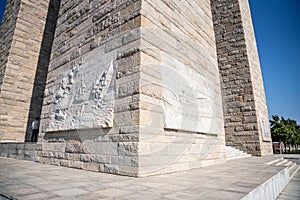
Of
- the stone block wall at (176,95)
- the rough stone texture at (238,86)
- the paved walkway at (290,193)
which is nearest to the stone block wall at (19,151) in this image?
the stone block wall at (176,95)

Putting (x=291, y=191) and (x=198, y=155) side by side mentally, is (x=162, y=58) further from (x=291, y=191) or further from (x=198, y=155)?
(x=291, y=191)

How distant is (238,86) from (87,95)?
5.84 metres

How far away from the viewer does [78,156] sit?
2.94 m

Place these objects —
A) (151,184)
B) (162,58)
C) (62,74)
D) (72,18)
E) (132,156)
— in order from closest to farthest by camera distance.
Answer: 1. (151,184)
2. (132,156)
3. (162,58)
4. (62,74)
5. (72,18)

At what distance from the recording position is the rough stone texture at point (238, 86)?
643 cm

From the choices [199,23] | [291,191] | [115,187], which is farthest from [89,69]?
[291,191]

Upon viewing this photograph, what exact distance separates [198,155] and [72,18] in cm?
381

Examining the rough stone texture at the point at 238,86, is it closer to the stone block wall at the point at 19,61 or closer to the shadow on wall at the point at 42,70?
the shadow on wall at the point at 42,70

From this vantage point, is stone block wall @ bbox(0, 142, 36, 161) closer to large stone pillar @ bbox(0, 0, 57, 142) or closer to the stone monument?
the stone monument

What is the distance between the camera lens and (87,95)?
9.84 feet

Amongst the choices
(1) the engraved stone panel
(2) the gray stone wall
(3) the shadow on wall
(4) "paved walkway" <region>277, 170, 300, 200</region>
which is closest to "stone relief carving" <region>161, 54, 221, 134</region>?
(1) the engraved stone panel

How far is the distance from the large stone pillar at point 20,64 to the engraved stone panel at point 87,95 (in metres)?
3.77

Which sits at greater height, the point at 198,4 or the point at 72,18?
the point at 198,4

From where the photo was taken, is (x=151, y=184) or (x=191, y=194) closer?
(x=191, y=194)
